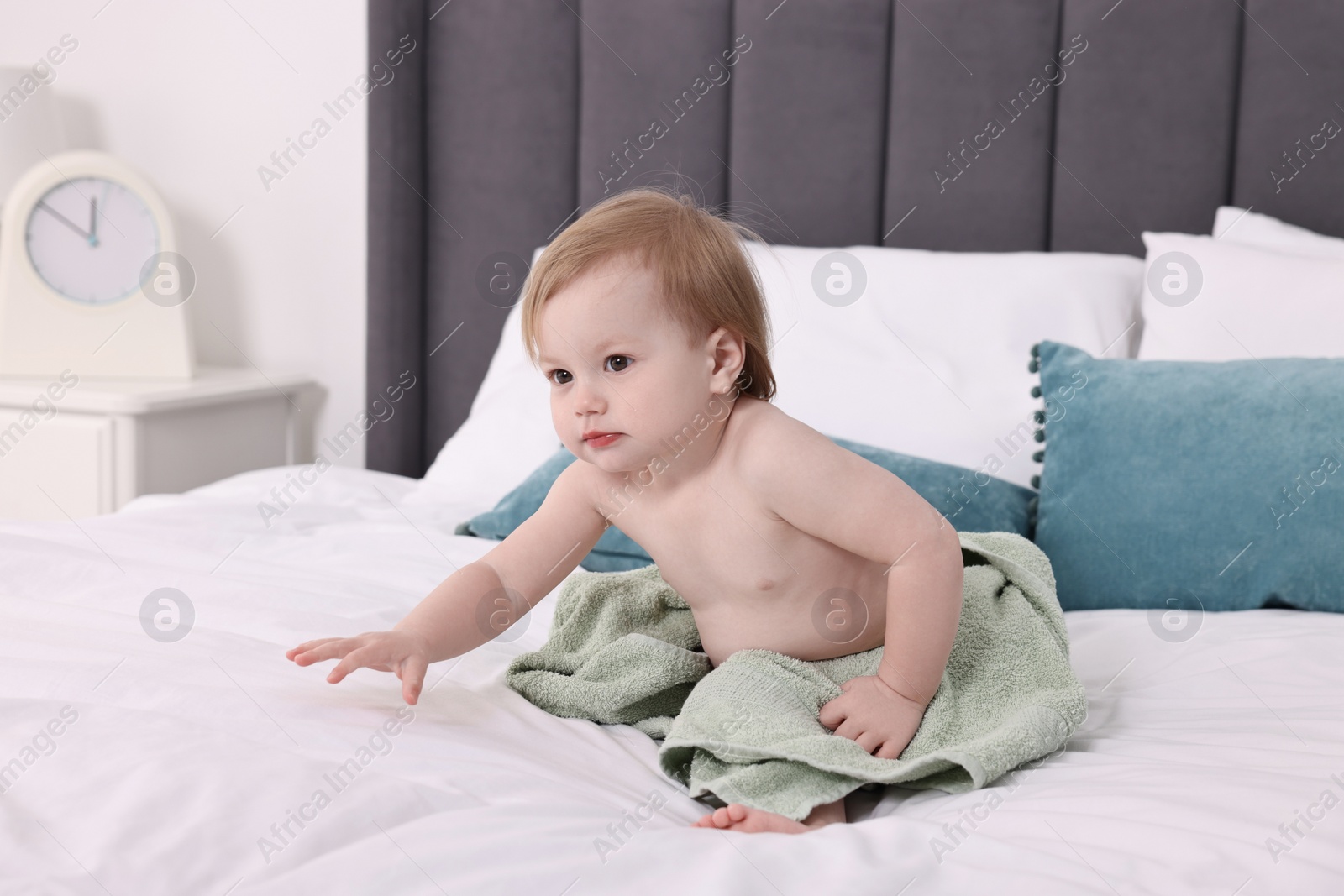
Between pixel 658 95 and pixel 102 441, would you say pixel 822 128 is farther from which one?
pixel 102 441

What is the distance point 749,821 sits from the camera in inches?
26.6

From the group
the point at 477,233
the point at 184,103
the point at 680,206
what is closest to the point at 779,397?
the point at 680,206

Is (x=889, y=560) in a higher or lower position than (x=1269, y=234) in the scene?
lower

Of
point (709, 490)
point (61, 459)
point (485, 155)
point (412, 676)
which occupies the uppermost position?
point (485, 155)

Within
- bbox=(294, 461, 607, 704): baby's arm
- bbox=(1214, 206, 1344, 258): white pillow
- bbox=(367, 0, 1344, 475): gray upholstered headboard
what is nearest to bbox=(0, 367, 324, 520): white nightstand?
bbox=(367, 0, 1344, 475): gray upholstered headboard

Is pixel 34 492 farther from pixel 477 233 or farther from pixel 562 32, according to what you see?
pixel 562 32

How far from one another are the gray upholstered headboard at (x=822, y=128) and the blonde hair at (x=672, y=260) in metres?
1.06

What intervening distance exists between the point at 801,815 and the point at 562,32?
1.71m

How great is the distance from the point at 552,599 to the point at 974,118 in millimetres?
1139

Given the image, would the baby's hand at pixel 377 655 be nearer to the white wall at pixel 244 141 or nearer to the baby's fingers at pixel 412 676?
the baby's fingers at pixel 412 676

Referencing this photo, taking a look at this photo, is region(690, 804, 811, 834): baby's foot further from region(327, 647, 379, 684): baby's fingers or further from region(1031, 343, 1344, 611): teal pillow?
region(1031, 343, 1344, 611): teal pillow

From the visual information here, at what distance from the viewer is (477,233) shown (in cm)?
211

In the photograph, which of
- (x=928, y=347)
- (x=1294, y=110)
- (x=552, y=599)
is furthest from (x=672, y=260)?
(x=1294, y=110)

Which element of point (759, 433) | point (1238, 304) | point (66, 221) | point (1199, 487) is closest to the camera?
point (759, 433)
